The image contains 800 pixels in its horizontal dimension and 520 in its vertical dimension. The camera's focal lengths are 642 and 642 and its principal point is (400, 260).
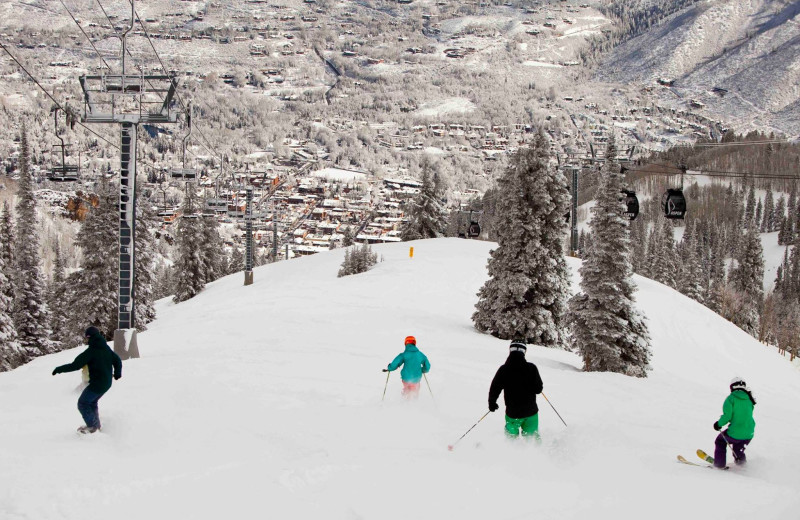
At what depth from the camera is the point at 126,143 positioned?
1962 centimetres

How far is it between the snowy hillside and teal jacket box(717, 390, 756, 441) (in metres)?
0.61

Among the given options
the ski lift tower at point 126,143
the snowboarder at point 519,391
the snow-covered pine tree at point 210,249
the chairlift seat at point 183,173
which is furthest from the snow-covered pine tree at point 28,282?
the snowboarder at point 519,391

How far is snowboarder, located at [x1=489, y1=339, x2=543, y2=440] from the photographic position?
31.7 feet

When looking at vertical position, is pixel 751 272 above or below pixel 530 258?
below

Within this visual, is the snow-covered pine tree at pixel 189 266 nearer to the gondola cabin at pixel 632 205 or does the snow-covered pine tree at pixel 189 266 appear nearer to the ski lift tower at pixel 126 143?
the ski lift tower at pixel 126 143

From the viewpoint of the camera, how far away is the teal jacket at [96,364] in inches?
374

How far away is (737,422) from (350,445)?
5802mm

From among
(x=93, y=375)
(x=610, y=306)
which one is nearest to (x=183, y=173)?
(x=610, y=306)

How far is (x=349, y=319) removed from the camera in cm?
2706

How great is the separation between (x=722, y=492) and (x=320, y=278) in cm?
3544

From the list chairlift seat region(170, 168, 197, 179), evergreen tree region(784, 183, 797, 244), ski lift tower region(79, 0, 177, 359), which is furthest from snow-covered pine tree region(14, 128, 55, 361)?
evergreen tree region(784, 183, 797, 244)

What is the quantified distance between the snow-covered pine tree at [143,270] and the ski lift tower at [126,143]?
19.0 metres

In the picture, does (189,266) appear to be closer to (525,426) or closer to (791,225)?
(525,426)

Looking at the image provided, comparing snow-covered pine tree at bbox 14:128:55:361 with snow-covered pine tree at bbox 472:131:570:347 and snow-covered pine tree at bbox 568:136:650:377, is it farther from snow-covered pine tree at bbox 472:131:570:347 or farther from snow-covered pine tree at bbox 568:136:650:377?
snow-covered pine tree at bbox 568:136:650:377
